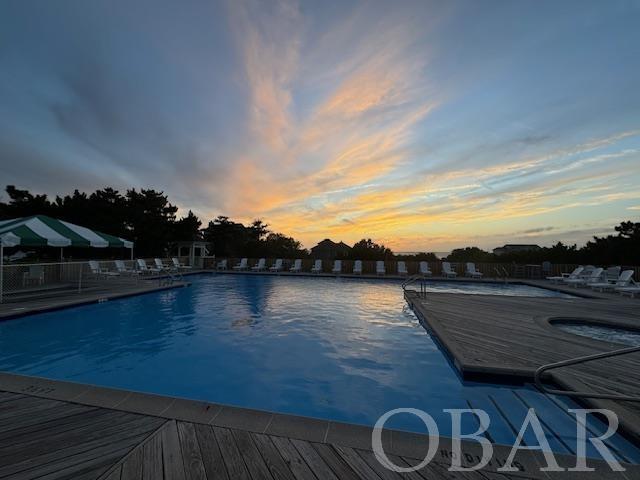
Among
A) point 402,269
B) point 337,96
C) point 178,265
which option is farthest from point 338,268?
point 337,96

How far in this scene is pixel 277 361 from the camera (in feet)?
15.8

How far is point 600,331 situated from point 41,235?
46.5 ft

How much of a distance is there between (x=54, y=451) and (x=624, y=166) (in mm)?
16040

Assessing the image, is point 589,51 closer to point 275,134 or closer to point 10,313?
point 275,134

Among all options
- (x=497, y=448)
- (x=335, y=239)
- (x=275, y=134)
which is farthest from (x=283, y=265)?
(x=497, y=448)

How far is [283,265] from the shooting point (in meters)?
19.4

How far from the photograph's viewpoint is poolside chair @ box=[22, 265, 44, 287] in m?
9.74

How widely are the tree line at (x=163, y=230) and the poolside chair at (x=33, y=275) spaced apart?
9.27 m

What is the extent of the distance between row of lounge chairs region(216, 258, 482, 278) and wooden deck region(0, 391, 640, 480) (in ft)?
50.4

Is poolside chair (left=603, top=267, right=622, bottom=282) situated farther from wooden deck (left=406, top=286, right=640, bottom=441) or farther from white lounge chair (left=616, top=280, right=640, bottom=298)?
wooden deck (left=406, top=286, right=640, bottom=441)

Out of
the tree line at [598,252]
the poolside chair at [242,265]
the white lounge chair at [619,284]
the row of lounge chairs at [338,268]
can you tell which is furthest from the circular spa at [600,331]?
the poolside chair at [242,265]

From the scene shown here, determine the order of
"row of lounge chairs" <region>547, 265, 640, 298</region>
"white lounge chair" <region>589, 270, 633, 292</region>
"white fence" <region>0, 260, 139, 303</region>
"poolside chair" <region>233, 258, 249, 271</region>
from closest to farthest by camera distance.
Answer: "white fence" <region>0, 260, 139, 303</region> → "row of lounge chairs" <region>547, 265, 640, 298</region> → "white lounge chair" <region>589, 270, 633, 292</region> → "poolside chair" <region>233, 258, 249, 271</region>

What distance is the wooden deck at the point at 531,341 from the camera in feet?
10.7

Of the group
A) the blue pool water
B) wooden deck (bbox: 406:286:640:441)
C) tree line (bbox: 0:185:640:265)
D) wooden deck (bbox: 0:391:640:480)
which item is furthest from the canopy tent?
wooden deck (bbox: 406:286:640:441)
